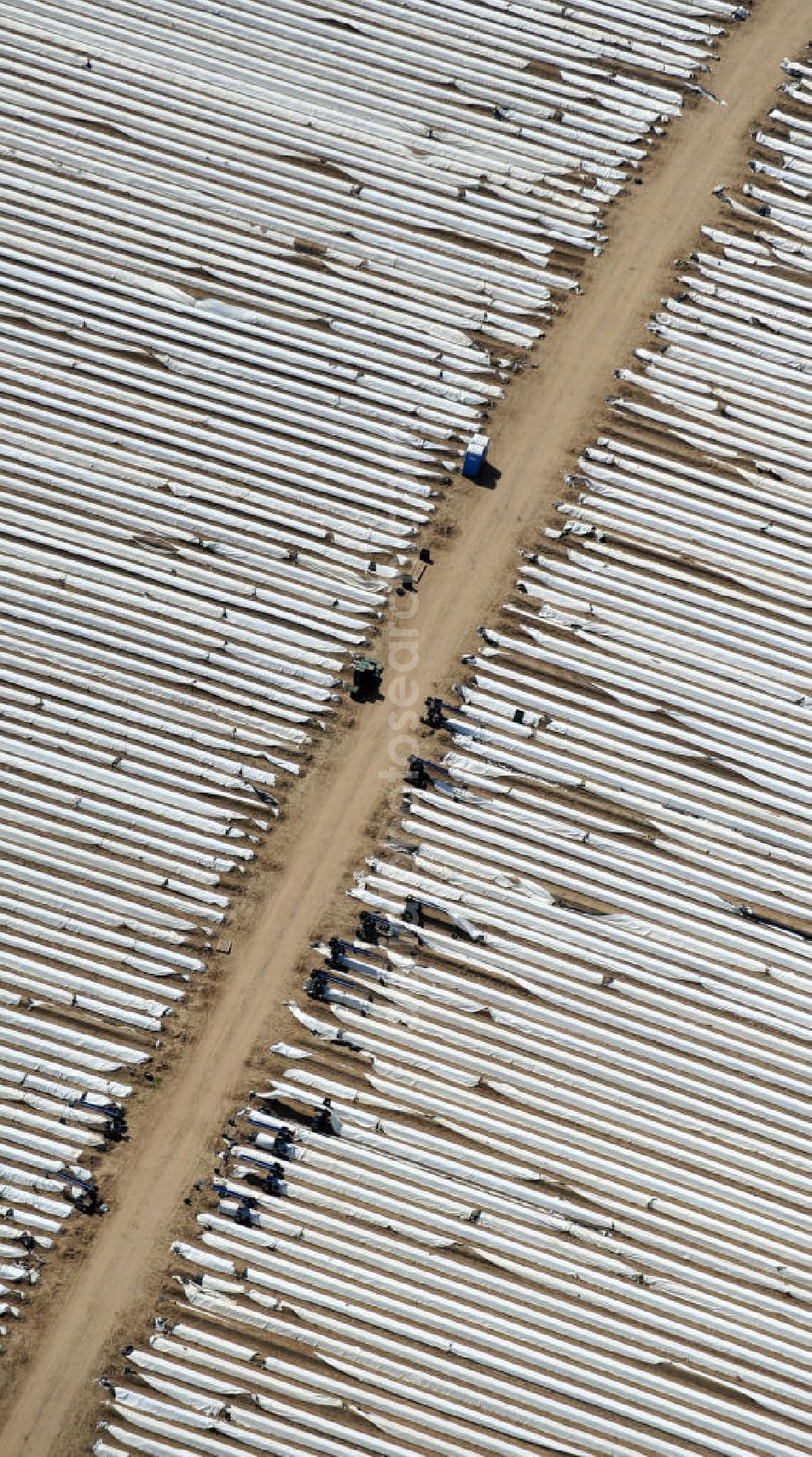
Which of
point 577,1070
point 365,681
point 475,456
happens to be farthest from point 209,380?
point 577,1070

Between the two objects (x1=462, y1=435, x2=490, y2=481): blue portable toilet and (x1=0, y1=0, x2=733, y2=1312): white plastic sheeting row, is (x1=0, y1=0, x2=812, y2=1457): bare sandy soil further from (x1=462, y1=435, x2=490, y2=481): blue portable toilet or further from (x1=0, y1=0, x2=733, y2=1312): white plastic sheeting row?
(x1=0, y1=0, x2=733, y2=1312): white plastic sheeting row

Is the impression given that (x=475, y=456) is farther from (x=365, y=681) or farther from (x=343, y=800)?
(x=343, y=800)

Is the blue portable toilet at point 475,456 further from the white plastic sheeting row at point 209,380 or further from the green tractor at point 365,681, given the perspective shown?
the green tractor at point 365,681

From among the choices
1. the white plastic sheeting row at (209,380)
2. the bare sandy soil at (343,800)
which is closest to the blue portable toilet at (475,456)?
the bare sandy soil at (343,800)

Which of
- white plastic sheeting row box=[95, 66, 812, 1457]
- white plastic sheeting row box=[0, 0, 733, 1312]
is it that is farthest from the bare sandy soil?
white plastic sheeting row box=[0, 0, 733, 1312]

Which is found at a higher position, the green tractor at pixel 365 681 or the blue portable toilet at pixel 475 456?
the blue portable toilet at pixel 475 456

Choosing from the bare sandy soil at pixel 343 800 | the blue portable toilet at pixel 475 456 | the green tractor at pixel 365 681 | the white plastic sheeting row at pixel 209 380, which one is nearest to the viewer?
the bare sandy soil at pixel 343 800
